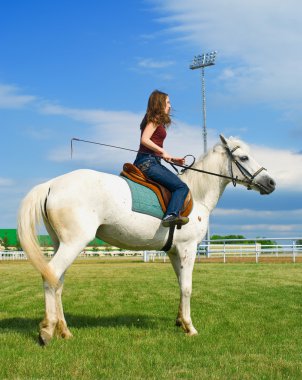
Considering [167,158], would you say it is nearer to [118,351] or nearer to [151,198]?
[151,198]

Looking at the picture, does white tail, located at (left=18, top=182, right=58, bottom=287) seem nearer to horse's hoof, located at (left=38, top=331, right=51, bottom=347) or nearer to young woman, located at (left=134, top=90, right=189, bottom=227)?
horse's hoof, located at (left=38, top=331, right=51, bottom=347)

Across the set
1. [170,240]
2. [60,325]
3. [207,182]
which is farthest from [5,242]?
[170,240]

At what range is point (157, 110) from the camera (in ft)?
24.9

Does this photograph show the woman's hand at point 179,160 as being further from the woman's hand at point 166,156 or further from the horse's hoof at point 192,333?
the horse's hoof at point 192,333

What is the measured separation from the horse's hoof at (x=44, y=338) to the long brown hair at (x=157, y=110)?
10.1 feet

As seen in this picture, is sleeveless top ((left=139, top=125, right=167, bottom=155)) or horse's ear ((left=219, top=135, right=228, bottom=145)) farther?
horse's ear ((left=219, top=135, right=228, bottom=145))

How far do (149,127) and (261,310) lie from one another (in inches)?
184

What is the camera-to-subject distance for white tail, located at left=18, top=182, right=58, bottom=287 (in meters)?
6.69

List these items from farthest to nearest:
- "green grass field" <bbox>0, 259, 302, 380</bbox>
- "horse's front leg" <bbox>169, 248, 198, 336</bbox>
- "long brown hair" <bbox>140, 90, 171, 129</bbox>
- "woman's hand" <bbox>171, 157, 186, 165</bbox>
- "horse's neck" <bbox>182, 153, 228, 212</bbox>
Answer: "horse's neck" <bbox>182, 153, 228, 212</bbox> → "woman's hand" <bbox>171, 157, 186, 165</bbox> → "horse's front leg" <bbox>169, 248, 198, 336</bbox> → "long brown hair" <bbox>140, 90, 171, 129</bbox> → "green grass field" <bbox>0, 259, 302, 380</bbox>

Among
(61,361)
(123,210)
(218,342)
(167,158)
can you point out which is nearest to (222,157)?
(167,158)

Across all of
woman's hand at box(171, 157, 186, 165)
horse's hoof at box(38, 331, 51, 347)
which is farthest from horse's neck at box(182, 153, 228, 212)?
horse's hoof at box(38, 331, 51, 347)

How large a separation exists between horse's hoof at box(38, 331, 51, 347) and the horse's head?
11.4 feet

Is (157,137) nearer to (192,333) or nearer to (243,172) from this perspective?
(243,172)

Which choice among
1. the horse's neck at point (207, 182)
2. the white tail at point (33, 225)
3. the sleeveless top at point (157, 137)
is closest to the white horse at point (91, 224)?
the white tail at point (33, 225)
